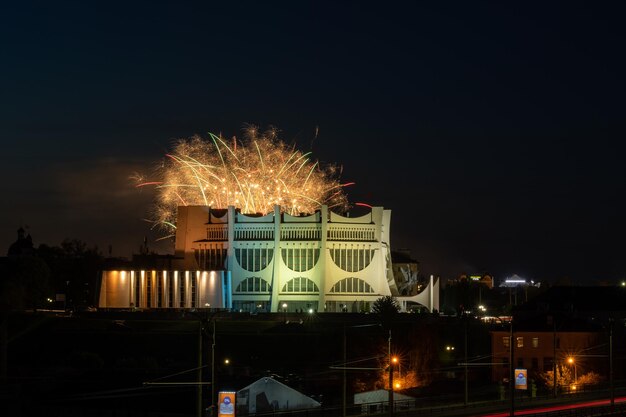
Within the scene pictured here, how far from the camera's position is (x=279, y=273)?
136 metres

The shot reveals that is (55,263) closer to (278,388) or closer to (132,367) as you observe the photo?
(132,367)

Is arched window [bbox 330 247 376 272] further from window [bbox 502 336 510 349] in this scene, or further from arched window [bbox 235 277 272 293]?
window [bbox 502 336 510 349]

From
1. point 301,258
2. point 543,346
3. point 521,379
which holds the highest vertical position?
point 301,258

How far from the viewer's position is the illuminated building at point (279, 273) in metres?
135

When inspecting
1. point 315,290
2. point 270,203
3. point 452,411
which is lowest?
point 452,411

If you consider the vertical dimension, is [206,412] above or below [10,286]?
below

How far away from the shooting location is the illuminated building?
13512 centimetres

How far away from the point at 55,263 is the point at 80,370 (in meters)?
81.0

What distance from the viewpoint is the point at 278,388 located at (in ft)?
238

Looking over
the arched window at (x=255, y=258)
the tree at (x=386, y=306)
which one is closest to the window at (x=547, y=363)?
the tree at (x=386, y=306)

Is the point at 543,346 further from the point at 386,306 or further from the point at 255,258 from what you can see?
the point at 255,258

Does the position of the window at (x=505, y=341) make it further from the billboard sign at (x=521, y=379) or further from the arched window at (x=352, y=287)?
the arched window at (x=352, y=287)

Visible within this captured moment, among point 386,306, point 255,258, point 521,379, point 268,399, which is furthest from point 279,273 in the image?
point 268,399

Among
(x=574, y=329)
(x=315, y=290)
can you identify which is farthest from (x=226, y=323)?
(x=574, y=329)
